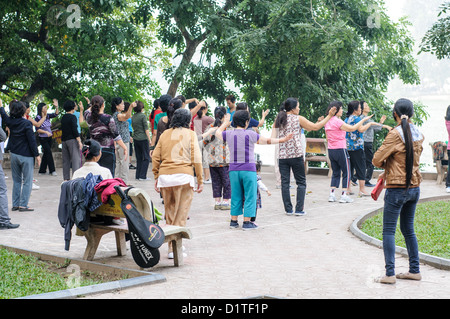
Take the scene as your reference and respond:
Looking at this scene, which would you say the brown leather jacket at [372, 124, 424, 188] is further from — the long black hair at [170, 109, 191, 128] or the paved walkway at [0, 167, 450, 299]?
the long black hair at [170, 109, 191, 128]

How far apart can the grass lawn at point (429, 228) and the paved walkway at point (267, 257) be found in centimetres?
41

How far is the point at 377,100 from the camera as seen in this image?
70.2ft

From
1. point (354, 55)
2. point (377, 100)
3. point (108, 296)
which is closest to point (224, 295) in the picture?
point (108, 296)

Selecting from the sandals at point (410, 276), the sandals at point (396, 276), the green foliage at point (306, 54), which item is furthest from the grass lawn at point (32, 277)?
the green foliage at point (306, 54)

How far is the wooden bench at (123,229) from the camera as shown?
7137 mm

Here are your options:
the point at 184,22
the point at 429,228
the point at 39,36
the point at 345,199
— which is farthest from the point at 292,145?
the point at 39,36

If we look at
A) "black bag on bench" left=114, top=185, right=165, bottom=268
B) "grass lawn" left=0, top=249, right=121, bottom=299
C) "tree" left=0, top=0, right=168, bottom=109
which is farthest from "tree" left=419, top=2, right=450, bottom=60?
"grass lawn" left=0, top=249, right=121, bottom=299

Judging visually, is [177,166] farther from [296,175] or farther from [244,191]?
[296,175]

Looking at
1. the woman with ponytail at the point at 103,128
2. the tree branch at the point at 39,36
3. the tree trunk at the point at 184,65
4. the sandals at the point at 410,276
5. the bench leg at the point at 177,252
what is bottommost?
the sandals at the point at 410,276

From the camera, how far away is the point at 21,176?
449 inches

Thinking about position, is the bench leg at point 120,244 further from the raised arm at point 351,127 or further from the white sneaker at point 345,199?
the white sneaker at point 345,199

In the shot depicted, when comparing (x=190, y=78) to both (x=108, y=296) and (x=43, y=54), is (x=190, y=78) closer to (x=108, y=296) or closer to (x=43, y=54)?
(x=43, y=54)

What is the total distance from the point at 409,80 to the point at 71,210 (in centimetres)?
1781

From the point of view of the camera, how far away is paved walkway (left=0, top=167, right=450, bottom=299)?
632 centimetres
